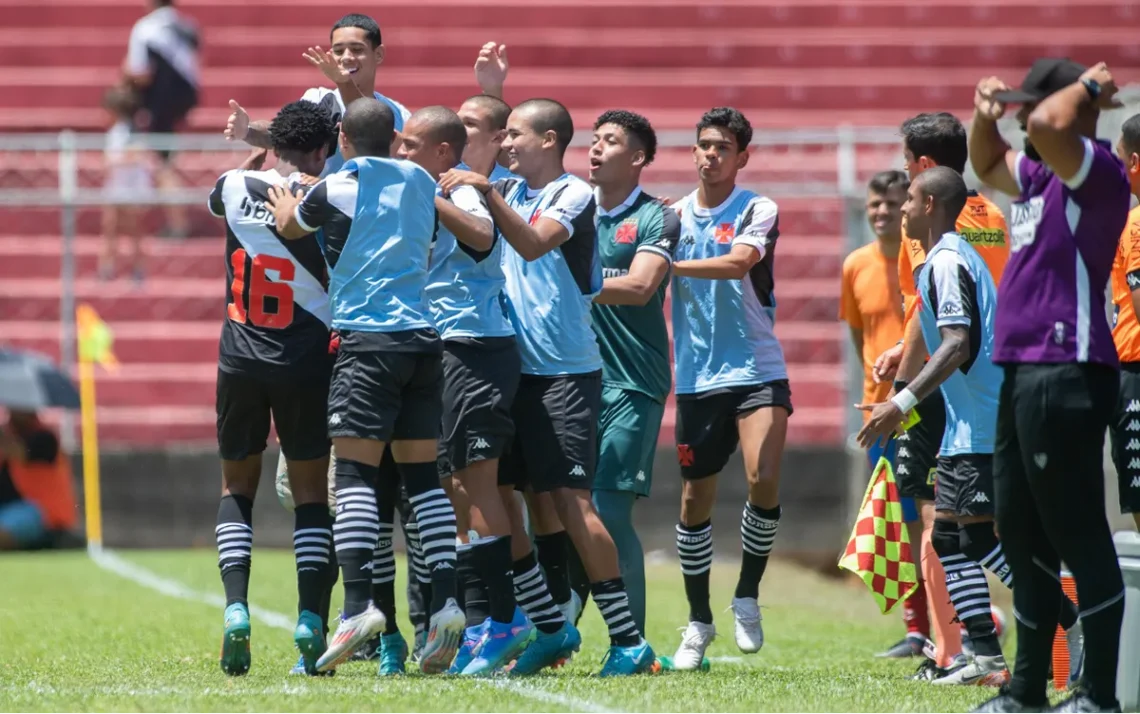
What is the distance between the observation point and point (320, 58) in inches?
314

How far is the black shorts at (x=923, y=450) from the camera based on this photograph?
7.51 meters

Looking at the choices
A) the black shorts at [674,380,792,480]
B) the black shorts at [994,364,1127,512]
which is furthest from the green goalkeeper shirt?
the black shorts at [994,364,1127,512]

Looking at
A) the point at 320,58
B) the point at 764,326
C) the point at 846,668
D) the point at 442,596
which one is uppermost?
the point at 320,58

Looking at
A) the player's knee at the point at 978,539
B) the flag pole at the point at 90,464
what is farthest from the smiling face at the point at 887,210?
the flag pole at the point at 90,464

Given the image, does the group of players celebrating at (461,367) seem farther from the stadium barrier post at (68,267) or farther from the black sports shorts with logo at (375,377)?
the stadium barrier post at (68,267)

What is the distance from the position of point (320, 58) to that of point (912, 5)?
14.2 m

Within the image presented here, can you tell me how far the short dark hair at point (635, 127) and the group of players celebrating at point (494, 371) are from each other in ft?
0.04

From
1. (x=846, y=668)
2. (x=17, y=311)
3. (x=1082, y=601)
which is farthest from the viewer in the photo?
(x=17, y=311)

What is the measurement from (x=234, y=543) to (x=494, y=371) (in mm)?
1276

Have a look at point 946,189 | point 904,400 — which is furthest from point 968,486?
point 946,189

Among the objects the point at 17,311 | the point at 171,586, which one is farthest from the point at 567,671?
the point at 17,311

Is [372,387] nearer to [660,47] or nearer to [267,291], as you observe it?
[267,291]

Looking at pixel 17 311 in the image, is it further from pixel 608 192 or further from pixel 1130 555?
pixel 1130 555

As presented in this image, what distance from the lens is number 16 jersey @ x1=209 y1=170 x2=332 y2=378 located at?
693 centimetres
